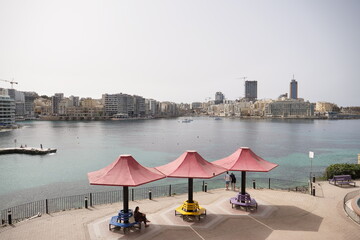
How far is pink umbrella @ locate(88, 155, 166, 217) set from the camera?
1209 centimetres

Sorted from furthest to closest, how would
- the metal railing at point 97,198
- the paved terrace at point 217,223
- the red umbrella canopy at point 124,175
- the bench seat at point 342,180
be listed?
the metal railing at point 97,198, the bench seat at point 342,180, the red umbrella canopy at point 124,175, the paved terrace at point 217,223

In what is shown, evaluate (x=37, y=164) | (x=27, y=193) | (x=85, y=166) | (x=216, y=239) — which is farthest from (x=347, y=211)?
(x=37, y=164)

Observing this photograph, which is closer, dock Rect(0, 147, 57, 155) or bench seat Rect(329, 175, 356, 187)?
bench seat Rect(329, 175, 356, 187)

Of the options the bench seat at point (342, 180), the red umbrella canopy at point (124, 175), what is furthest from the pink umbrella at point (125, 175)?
the bench seat at point (342, 180)

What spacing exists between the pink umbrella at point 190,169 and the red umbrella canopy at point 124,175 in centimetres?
82

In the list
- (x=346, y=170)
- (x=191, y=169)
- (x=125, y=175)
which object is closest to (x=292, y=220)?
(x=191, y=169)

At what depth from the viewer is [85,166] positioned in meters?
43.2

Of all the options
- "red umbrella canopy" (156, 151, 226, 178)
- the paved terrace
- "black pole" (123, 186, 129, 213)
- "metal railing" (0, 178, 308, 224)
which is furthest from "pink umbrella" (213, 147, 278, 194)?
"black pole" (123, 186, 129, 213)

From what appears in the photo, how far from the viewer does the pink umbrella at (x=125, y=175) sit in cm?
1209

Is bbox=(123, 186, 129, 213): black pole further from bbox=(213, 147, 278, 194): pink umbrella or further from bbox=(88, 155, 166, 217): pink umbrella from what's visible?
bbox=(213, 147, 278, 194): pink umbrella

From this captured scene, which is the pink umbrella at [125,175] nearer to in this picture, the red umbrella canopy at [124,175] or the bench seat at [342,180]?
the red umbrella canopy at [124,175]

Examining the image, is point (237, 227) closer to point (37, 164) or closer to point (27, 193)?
point (27, 193)

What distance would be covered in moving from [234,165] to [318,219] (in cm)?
481

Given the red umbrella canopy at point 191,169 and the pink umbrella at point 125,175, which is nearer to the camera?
the pink umbrella at point 125,175
